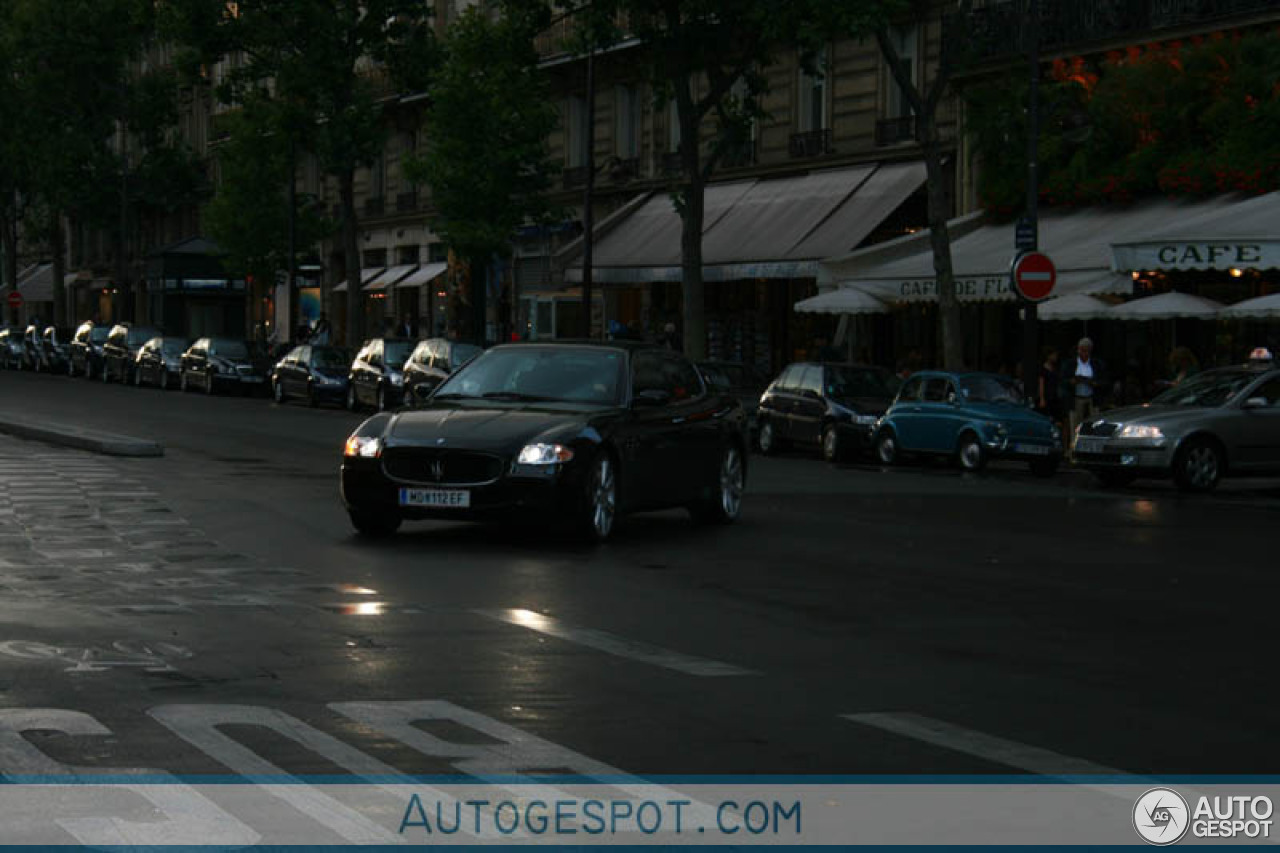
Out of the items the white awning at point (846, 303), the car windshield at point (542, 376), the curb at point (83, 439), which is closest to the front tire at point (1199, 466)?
the car windshield at point (542, 376)

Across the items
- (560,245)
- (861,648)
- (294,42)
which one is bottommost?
(861,648)

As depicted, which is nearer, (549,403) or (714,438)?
(549,403)

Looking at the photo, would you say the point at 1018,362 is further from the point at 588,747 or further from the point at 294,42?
the point at 588,747

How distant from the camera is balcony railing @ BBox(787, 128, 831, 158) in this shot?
43.1 metres

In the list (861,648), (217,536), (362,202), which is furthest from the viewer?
(362,202)

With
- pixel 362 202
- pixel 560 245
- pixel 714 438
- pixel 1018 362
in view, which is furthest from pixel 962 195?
pixel 362 202

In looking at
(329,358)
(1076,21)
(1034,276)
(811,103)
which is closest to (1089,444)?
(1034,276)

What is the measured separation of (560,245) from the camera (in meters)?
54.1

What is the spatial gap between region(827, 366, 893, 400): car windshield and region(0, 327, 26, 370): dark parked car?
47.3 metres

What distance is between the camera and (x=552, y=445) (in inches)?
592

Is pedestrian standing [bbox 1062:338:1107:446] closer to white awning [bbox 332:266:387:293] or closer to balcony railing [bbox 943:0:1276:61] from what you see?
balcony railing [bbox 943:0:1276:61]

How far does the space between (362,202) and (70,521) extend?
51176 mm

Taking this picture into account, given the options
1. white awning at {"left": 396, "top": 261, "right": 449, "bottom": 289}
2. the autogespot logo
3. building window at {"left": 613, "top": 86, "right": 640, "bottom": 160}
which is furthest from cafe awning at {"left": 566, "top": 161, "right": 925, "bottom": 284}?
the autogespot logo

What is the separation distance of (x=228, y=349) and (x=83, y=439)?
28.7 metres
